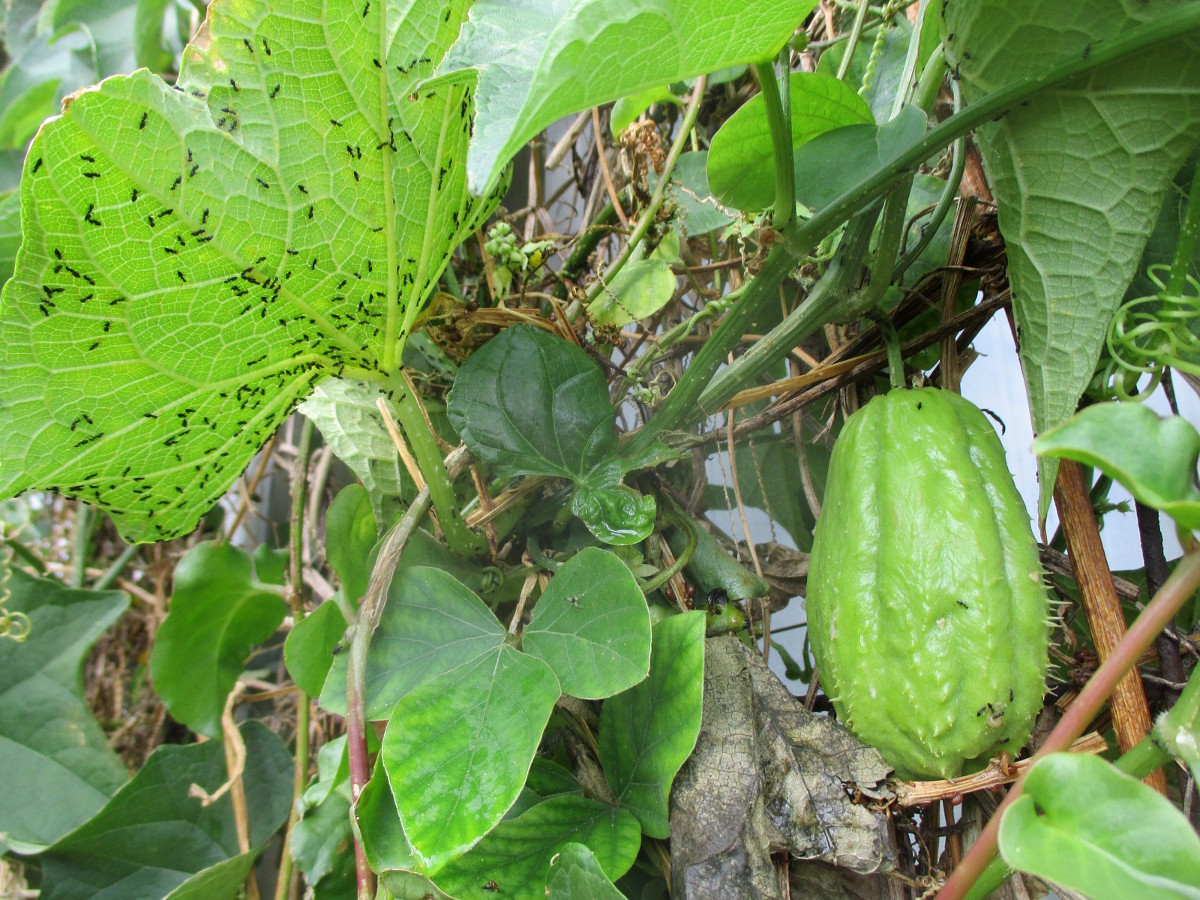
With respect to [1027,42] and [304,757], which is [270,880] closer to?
[304,757]

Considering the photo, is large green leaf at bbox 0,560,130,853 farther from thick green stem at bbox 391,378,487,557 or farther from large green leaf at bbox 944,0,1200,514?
large green leaf at bbox 944,0,1200,514

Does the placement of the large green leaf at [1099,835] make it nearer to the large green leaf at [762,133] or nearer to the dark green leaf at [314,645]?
the large green leaf at [762,133]

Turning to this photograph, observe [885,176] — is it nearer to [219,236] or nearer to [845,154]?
[845,154]

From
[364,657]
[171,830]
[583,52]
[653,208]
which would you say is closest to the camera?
[583,52]

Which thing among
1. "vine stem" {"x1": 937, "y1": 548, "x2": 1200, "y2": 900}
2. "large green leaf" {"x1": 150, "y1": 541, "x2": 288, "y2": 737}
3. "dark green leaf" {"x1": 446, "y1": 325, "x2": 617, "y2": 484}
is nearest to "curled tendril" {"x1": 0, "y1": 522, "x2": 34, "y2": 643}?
"large green leaf" {"x1": 150, "y1": 541, "x2": 288, "y2": 737}

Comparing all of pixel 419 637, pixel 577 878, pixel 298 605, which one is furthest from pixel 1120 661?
pixel 298 605

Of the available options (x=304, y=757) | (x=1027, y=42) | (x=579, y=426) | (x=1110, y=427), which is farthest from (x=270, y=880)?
(x=1027, y=42)

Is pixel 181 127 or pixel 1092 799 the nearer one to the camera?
pixel 1092 799
